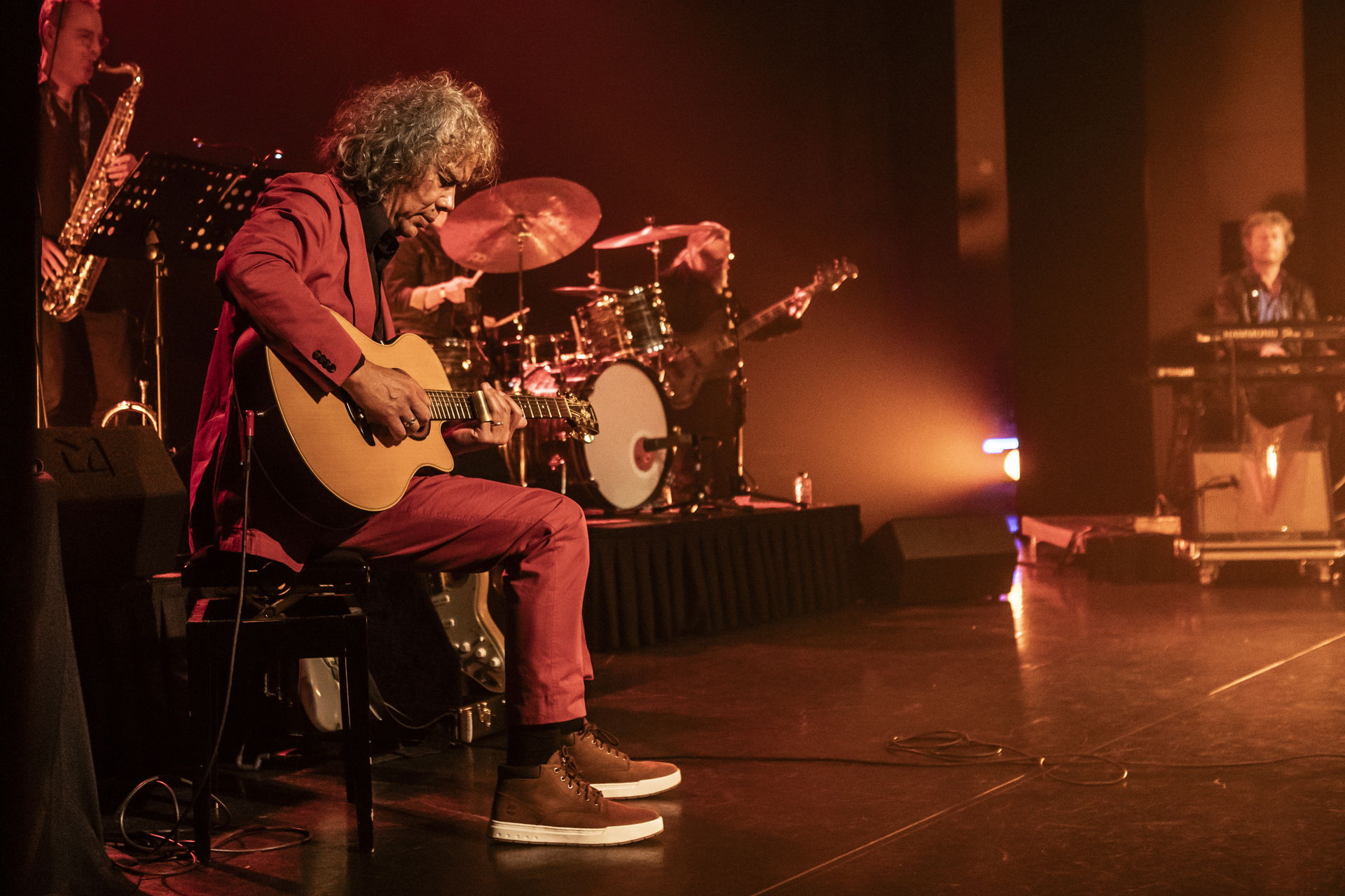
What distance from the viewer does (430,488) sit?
2.46m

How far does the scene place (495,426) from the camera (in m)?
2.59

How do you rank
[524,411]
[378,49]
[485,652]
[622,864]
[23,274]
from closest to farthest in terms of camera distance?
[23,274] → [622,864] → [524,411] → [485,652] → [378,49]

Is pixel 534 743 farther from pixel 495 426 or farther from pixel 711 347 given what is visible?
pixel 711 347

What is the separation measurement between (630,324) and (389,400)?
11.5 ft

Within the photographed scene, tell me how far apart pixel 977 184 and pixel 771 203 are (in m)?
1.58

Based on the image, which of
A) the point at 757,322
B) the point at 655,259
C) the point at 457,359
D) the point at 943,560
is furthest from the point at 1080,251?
the point at 457,359

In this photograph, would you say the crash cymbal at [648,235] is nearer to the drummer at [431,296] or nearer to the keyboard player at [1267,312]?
the drummer at [431,296]

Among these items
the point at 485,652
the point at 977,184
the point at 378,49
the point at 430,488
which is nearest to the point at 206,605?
the point at 430,488

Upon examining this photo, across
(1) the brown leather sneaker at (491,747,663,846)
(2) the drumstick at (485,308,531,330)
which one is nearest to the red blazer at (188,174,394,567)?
(1) the brown leather sneaker at (491,747,663,846)

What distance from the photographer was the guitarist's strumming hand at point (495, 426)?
253cm

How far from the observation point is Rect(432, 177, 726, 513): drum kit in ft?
17.5

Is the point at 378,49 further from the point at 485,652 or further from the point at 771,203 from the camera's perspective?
the point at 485,652

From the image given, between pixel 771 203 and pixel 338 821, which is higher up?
pixel 771 203

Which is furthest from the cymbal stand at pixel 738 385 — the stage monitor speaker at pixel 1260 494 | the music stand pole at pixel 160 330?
the music stand pole at pixel 160 330
